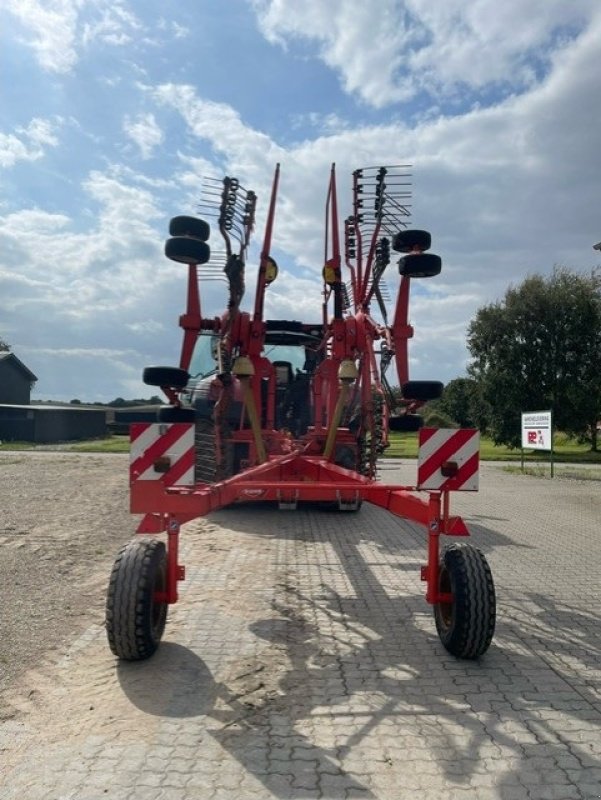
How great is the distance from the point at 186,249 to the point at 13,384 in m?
A: 39.8

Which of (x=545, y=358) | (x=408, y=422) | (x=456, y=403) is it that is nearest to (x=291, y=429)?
(x=408, y=422)

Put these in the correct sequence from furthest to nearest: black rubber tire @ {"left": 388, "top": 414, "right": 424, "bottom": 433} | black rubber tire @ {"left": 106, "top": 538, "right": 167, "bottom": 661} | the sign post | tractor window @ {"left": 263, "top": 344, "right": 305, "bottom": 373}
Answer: the sign post → tractor window @ {"left": 263, "top": 344, "right": 305, "bottom": 373} → black rubber tire @ {"left": 388, "top": 414, "right": 424, "bottom": 433} → black rubber tire @ {"left": 106, "top": 538, "right": 167, "bottom": 661}

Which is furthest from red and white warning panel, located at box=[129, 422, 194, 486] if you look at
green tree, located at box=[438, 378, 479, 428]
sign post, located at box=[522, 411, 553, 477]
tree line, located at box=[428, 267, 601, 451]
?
green tree, located at box=[438, 378, 479, 428]

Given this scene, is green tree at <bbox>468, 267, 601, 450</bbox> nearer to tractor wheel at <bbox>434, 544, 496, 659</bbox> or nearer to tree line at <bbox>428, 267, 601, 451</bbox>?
tree line at <bbox>428, 267, 601, 451</bbox>

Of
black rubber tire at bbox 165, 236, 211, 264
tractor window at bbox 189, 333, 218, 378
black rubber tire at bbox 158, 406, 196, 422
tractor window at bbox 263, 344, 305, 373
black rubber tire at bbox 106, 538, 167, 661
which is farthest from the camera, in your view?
tractor window at bbox 263, 344, 305, 373

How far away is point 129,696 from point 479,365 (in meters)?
32.5

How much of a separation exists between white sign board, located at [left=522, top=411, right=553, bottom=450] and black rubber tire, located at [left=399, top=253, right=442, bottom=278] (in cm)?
1361

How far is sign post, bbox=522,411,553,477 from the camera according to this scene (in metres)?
18.8

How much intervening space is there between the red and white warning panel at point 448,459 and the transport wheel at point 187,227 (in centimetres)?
279

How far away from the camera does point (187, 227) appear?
602 cm

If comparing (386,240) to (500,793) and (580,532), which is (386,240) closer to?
(580,532)

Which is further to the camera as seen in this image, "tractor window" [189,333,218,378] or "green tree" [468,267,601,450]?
"green tree" [468,267,601,450]

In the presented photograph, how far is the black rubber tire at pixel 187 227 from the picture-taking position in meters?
6.00

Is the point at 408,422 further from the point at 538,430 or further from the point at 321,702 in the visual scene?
the point at 538,430
